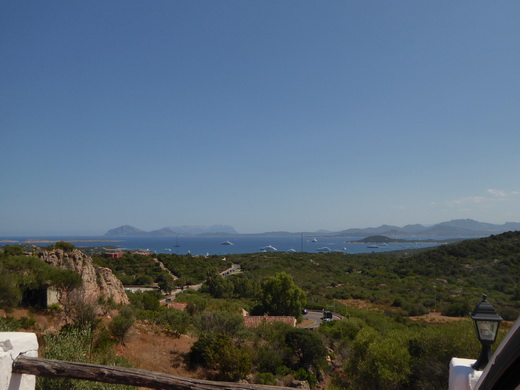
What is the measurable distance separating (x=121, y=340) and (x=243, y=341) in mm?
4914

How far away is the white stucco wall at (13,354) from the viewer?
2.47 metres

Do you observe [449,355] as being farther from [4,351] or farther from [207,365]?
[4,351]

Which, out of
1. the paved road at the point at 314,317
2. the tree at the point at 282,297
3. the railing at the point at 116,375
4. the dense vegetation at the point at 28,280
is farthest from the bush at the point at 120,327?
the tree at the point at 282,297

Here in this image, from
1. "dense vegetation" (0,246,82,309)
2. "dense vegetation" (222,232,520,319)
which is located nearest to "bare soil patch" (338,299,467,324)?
"dense vegetation" (222,232,520,319)

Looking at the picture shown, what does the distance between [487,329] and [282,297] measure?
932 inches

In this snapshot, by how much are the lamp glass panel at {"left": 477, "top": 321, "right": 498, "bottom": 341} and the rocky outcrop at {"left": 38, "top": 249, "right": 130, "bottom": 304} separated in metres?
12.9

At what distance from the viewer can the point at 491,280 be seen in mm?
30953

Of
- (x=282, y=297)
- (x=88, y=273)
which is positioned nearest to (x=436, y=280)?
(x=282, y=297)

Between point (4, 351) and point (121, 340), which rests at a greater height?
point (4, 351)

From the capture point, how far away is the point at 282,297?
82.5 ft

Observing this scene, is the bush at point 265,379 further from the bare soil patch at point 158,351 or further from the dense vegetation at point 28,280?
the dense vegetation at point 28,280

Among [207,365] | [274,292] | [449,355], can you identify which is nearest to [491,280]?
[274,292]

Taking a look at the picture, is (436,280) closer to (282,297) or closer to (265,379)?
(282,297)

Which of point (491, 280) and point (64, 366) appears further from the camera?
point (491, 280)
